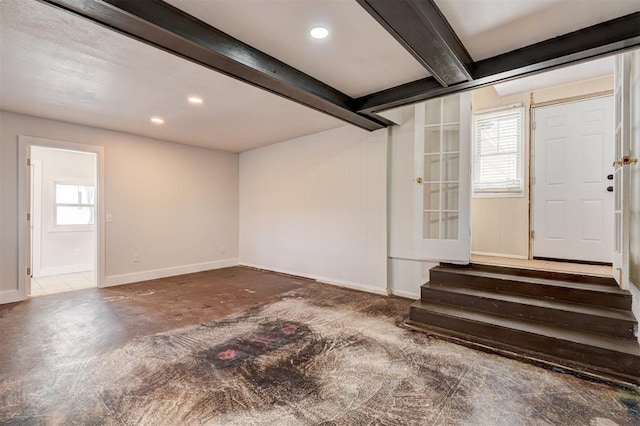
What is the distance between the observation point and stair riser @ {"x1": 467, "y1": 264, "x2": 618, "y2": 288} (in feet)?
9.23

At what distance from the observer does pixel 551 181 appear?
3.95m

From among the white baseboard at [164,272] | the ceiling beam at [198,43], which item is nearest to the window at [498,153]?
the ceiling beam at [198,43]

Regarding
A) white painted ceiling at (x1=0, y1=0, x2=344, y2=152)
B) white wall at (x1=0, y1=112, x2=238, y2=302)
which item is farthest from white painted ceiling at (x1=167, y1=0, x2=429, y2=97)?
white wall at (x1=0, y1=112, x2=238, y2=302)

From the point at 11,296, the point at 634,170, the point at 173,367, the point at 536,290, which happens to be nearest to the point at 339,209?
the point at 536,290

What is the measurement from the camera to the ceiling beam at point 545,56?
206cm

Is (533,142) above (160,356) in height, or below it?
above

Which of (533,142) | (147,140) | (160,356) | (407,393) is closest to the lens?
(407,393)

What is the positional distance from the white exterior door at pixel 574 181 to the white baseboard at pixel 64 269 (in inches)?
325

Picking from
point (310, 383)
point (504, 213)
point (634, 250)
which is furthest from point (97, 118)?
point (634, 250)

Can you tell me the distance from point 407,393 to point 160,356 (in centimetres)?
200

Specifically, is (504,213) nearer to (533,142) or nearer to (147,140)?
(533,142)

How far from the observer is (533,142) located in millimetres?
4098

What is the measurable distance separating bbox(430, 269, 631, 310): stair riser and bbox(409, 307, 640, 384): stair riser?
59 centimetres

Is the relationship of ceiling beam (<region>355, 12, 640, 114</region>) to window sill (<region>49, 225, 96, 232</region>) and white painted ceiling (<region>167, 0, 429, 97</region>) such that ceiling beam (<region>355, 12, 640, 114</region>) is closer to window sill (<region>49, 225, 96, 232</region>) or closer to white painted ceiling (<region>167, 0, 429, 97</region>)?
white painted ceiling (<region>167, 0, 429, 97</region>)
